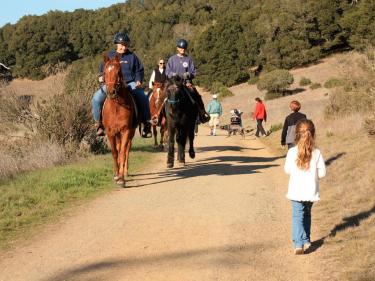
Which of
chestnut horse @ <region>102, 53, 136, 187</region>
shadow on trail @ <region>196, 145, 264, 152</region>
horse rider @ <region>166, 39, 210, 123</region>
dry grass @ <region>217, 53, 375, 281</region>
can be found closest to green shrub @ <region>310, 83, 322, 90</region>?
shadow on trail @ <region>196, 145, 264, 152</region>

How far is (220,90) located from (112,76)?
5712cm

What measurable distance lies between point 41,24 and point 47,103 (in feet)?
318

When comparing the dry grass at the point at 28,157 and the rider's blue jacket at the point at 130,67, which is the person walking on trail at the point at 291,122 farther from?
the dry grass at the point at 28,157

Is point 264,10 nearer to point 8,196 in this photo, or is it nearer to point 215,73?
point 215,73

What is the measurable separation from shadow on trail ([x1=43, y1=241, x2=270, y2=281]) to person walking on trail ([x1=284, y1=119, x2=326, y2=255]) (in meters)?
0.62

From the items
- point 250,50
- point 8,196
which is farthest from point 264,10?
point 8,196

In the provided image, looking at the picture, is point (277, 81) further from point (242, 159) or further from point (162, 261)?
point (162, 261)

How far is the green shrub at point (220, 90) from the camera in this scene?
64.8 metres

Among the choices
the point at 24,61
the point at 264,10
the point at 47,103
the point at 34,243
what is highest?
the point at 264,10

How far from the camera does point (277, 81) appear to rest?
5562cm

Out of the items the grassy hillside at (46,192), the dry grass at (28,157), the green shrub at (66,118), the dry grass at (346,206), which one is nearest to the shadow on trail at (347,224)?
the dry grass at (346,206)

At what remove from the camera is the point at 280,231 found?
7.81 meters

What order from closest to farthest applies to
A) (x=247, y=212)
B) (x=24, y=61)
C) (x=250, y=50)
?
(x=247, y=212) < (x=250, y=50) < (x=24, y=61)

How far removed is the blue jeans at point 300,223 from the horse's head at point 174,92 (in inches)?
271
